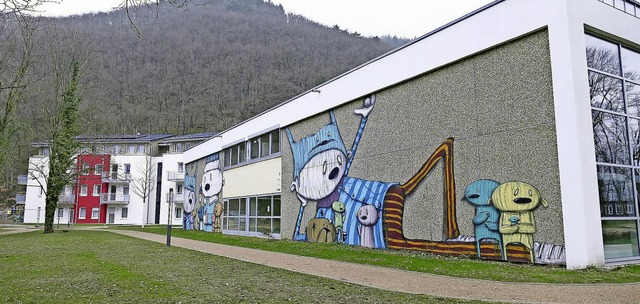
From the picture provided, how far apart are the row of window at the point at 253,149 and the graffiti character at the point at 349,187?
5.82ft

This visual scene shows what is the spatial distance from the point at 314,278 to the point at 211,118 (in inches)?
3185

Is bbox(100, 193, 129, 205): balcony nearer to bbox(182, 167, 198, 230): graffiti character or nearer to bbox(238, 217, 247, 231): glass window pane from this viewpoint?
bbox(182, 167, 198, 230): graffiti character

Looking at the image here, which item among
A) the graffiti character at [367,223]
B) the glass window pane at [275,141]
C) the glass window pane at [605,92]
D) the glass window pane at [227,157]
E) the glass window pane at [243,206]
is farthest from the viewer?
the glass window pane at [227,157]

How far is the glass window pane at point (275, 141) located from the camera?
2275cm

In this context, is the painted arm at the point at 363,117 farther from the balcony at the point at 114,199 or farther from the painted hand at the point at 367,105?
the balcony at the point at 114,199

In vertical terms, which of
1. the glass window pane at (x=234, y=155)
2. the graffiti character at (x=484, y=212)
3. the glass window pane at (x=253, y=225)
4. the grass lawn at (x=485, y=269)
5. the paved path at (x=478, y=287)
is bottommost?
the paved path at (x=478, y=287)

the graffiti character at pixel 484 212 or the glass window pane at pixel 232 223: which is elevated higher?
the graffiti character at pixel 484 212

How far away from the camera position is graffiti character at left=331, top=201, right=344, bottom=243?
16891 mm

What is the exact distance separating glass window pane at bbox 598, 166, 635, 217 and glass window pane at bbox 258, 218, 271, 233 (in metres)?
→ 15.4

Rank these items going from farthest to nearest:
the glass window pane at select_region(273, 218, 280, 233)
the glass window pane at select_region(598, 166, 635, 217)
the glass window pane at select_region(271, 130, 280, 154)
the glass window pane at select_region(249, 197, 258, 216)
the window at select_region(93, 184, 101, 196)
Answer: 1. the window at select_region(93, 184, 101, 196)
2. the glass window pane at select_region(249, 197, 258, 216)
3. the glass window pane at select_region(271, 130, 280, 154)
4. the glass window pane at select_region(273, 218, 280, 233)
5. the glass window pane at select_region(598, 166, 635, 217)

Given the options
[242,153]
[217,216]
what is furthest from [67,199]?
[242,153]

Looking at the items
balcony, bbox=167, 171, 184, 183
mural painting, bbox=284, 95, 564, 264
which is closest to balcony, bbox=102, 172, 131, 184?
balcony, bbox=167, 171, 184, 183

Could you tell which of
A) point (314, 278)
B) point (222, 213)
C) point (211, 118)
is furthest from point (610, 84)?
point (211, 118)

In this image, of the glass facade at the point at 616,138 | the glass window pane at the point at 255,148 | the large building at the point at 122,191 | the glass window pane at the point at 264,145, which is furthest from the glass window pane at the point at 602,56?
the large building at the point at 122,191
